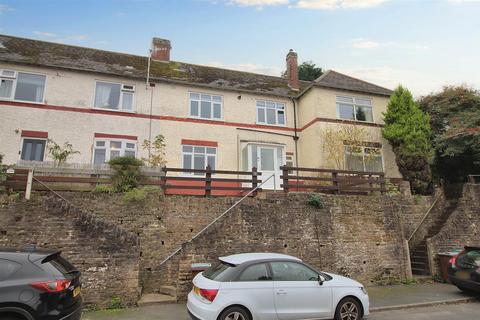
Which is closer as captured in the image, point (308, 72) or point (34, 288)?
point (34, 288)

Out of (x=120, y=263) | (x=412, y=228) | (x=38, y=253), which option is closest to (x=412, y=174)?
(x=412, y=228)

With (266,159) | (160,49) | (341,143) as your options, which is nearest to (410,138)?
(341,143)

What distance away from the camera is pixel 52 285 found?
499cm

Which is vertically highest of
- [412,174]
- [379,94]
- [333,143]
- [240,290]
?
[379,94]

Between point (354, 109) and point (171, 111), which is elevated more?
point (354, 109)

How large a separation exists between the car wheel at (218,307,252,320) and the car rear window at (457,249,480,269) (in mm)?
7236

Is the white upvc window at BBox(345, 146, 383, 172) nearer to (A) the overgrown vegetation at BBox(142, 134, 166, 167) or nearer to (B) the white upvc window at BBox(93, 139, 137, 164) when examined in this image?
(A) the overgrown vegetation at BBox(142, 134, 166, 167)

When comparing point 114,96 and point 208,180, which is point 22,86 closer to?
point 114,96

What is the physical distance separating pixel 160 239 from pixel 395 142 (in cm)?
1339

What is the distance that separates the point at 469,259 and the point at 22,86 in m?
19.3

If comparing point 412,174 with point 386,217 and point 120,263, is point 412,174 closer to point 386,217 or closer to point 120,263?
point 386,217

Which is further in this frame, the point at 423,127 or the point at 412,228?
the point at 423,127

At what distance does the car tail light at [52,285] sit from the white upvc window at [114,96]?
12449 mm

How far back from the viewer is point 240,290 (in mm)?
6059
